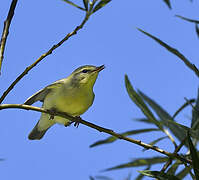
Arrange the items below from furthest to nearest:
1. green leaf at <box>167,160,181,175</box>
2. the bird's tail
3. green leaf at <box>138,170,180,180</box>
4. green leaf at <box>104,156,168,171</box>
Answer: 1. the bird's tail
2. green leaf at <box>104,156,168,171</box>
3. green leaf at <box>167,160,181,175</box>
4. green leaf at <box>138,170,180,180</box>

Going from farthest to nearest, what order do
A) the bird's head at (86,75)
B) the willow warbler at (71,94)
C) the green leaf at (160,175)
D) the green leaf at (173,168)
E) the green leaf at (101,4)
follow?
the bird's head at (86,75)
the willow warbler at (71,94)
the green leaf at (173,168)
the green leaf at (101,4)
the green leaf at (160,175)

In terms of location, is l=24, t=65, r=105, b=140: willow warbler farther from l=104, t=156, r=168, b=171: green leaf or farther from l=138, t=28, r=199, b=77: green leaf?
l=138, t=28, r=199, b=77: green leaf

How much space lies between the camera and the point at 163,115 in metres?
2.05

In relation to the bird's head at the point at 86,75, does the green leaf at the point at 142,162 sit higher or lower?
lower

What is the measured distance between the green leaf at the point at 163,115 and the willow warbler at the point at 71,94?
141 centimetres

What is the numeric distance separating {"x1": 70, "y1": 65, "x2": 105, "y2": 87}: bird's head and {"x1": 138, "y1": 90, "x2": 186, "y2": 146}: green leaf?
5.16 feet

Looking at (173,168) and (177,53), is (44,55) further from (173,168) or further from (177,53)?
(173,168)

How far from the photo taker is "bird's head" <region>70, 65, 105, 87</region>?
3685 millimetres

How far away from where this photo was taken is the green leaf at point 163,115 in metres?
1.89

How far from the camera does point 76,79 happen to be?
3.68 m

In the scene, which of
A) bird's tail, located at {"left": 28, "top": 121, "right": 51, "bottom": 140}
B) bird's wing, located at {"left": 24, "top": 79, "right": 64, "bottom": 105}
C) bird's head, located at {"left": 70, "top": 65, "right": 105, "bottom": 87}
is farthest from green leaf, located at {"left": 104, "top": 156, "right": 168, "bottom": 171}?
bird's tail, located at {"left": 28, "top": 121, "right": 51, "bottom": 140}

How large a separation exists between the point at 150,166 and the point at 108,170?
0.28m

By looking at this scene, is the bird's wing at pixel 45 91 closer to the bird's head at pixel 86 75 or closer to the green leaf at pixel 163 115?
the bird's head at pixel 86 75

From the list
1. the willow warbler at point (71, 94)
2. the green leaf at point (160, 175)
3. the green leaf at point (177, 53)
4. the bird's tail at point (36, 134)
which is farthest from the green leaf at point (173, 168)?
the bird's tail at point (36, 134)
